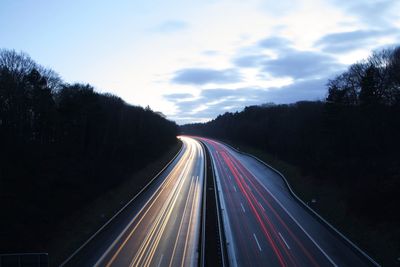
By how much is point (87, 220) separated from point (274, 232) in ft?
49.0

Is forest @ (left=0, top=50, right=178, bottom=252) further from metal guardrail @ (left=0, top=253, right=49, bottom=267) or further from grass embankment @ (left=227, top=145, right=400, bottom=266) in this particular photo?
grass embankment @ (left=227, top=145, right=400, bottom=266)

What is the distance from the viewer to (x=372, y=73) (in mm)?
56469

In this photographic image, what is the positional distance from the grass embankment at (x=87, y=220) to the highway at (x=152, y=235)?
967 millimetres

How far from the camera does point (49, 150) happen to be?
→ 49094mm

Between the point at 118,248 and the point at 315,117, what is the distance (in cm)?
5605

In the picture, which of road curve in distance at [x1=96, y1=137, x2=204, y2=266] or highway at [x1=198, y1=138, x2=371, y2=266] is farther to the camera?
road curve in distance at [x1=96, y1=137, x2=204, y2=266]

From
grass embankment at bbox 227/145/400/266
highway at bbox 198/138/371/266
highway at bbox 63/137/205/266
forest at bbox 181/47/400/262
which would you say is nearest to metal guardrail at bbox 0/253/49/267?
highway at bbox 63/137/205/266

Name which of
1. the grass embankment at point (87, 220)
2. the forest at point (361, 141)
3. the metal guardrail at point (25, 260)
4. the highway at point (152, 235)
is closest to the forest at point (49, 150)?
the grass embankment at point (87, 220)

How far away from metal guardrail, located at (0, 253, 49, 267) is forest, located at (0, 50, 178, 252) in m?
12.7

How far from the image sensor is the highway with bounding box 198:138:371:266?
24703 mm

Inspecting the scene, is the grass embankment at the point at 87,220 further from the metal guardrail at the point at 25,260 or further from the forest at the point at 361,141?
the forest at the point at 361,141

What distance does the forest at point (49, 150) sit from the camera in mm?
30986

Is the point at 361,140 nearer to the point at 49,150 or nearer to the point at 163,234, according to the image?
the point at 163,234

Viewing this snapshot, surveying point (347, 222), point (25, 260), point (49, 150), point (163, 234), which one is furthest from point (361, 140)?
point (25, 260)
